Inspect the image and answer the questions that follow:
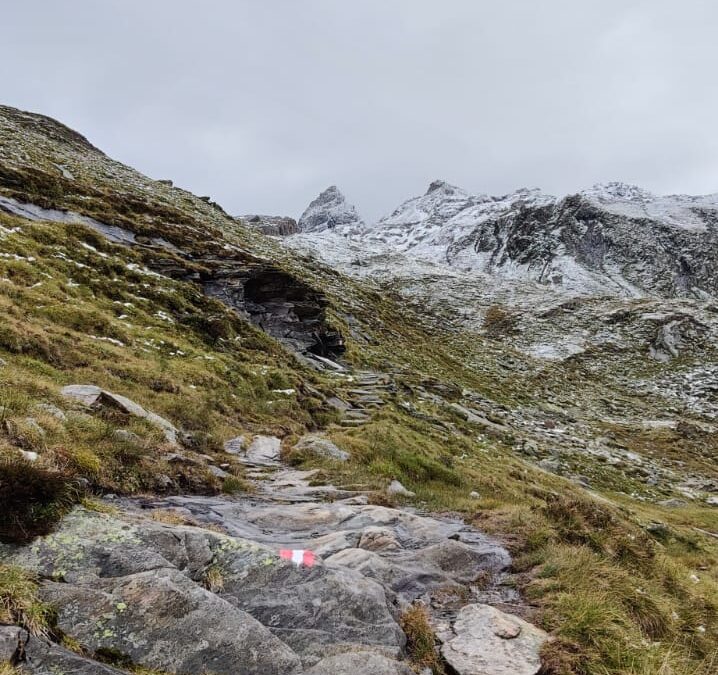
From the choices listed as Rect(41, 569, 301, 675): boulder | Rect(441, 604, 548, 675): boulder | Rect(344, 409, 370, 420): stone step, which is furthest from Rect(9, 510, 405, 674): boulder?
Rect(344, 409, 370, 420): stone step

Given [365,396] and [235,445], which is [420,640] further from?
[365,396]

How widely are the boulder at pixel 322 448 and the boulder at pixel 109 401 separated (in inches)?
164

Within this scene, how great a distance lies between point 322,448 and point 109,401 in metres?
6.30

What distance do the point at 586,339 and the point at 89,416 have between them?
73.8 metres

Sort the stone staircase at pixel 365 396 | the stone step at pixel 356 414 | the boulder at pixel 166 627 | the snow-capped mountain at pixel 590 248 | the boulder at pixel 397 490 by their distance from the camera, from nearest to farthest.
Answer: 1. the boulder at pixel 166 627
2. the boulder at pixel 397 490
3. the stone staircase at pixel 365 396
4. the stone step at pixel 356 414
5. the snow-capped mountain at pixel 590 248

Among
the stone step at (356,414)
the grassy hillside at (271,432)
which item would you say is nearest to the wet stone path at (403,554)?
the grassy hillside at (271,432)

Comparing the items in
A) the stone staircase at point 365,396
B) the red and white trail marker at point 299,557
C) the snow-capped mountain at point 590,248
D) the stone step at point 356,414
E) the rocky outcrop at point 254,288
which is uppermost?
the snow-capped mountain at point 590,248

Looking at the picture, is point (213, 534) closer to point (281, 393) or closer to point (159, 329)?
point (281, 393)

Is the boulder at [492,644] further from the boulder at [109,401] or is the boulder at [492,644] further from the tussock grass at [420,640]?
the boulder at [109,401]

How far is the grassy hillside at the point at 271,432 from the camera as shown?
627 centimetres

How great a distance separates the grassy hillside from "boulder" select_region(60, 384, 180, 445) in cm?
48

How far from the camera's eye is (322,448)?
15.0 metres

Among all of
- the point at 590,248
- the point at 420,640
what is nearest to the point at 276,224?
the point at 590,248

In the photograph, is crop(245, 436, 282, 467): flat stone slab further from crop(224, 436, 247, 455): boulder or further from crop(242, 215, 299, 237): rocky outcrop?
crop(242, 215, 299, 237): rocky outcrop
